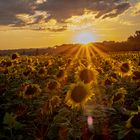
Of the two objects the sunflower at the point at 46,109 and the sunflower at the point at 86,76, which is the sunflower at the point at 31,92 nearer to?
the sunflower at the point at 46,109

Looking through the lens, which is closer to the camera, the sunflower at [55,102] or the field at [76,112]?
→ the field at [76,112]

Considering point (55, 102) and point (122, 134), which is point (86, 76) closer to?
point (55, 102)

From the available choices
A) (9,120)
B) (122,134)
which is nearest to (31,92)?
(9,120)

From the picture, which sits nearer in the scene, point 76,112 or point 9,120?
point 9,120

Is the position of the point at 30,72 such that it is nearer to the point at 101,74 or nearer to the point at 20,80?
the point at 20,80

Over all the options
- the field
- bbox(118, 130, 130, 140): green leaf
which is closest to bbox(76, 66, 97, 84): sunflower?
the field

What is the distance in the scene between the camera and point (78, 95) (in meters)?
10.0

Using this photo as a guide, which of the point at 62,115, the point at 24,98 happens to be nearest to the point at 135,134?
the point at 62,115

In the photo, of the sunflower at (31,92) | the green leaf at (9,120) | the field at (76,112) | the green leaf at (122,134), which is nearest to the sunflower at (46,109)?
the field at (76,112)

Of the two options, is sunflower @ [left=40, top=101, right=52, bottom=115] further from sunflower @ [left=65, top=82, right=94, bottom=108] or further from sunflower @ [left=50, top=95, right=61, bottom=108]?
sunflower @ [left=65, top=82, right=94, bottom=108]

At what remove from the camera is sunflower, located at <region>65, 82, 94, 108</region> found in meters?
9.83

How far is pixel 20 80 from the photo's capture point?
59.1ft

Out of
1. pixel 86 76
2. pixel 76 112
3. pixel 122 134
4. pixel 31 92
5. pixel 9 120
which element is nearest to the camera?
pixel 122 134

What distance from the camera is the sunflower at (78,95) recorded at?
9827 millimetres
